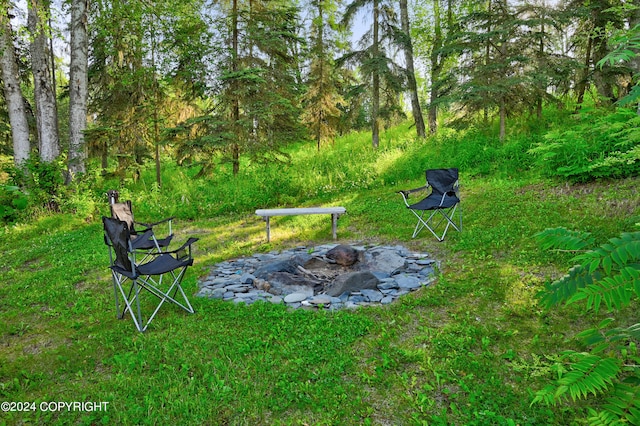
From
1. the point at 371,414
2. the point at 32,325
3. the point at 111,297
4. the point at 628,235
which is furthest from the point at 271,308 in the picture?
the point at 628,235

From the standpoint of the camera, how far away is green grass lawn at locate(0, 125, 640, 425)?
7.04 ft

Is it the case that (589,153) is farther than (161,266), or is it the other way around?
(589,153)

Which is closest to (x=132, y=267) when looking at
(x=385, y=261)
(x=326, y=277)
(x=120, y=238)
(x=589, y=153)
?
(x=120, y=238)

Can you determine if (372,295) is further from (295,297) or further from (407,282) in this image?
(295,297)

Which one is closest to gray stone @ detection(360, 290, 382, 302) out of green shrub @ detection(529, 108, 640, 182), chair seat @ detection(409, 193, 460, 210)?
chair seat @ detection(409, 193, 460, 210)

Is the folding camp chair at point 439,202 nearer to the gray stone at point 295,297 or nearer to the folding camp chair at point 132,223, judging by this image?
the gray stone at point 295,297

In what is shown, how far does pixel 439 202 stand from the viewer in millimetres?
5465

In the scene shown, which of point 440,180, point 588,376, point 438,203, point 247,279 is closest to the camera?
point 588,376

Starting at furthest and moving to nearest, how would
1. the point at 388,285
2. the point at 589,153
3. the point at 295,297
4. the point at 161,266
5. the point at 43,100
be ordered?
the point at 43,100
the point at 589,153
the point at 388,285
the point at 295,297
the point at 161,266

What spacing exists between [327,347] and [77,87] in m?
8.88

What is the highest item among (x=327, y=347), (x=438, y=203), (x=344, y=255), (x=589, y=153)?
(x=589, y=153)

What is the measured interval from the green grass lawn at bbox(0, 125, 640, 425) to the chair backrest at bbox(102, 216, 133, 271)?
60cm

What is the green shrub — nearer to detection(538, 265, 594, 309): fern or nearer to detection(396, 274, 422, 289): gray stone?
detection(396, 274, 422, 289): gray stone

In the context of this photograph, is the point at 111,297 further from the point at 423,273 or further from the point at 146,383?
the point at 423,273
